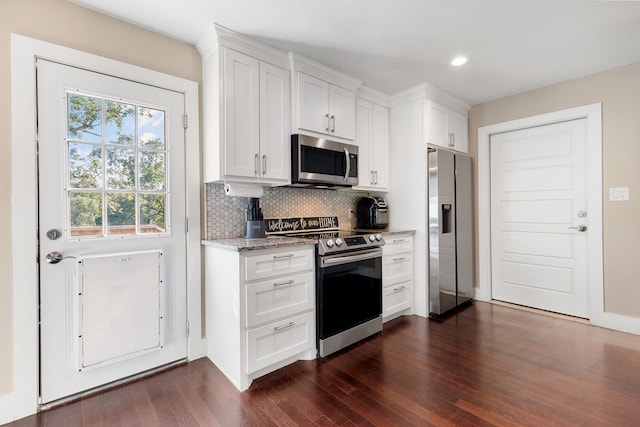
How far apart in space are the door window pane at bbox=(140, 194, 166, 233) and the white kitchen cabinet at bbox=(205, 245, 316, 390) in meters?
0.39

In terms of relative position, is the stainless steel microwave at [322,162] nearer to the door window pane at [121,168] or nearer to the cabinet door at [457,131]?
the door window pane at [121,168]

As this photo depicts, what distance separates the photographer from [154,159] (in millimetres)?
2221

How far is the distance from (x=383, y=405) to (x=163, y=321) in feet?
5.23

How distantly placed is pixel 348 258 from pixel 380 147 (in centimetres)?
157

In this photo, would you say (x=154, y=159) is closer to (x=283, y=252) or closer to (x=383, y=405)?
(x=283, y=252)

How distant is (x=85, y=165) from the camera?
195 cm

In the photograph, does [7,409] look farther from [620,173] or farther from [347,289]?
[620,173]

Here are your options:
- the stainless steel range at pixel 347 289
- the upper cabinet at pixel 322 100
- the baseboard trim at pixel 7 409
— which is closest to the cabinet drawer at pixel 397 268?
the stainless steel range at pixel 347 289

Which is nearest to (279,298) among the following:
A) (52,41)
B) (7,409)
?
(7,409)

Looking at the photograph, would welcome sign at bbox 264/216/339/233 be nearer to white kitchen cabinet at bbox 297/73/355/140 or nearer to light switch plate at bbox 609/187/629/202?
white kitchen cabinet at bbox 297/73/355/140

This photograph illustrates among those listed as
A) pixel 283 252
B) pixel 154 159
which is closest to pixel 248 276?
pixel 283 252

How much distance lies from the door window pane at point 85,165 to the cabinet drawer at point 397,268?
2.43 m

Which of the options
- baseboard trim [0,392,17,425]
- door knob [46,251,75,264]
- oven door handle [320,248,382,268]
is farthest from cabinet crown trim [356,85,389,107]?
baseboard trim [0,392,17,425]

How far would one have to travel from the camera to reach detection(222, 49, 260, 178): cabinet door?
7.38 feet
